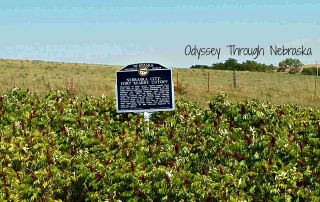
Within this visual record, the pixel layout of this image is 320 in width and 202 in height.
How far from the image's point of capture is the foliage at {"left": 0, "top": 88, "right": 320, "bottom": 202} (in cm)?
362

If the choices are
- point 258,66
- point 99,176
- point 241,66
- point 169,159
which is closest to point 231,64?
point 241,66

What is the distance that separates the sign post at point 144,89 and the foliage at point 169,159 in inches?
35.9

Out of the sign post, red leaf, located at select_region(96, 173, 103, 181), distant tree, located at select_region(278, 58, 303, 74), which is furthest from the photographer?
distant tree, located at select_region(278, 58, 303, 74)

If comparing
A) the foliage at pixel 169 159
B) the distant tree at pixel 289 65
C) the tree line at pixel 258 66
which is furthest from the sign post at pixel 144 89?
the distant tree at pixel 289 65

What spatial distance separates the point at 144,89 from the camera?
723 cm

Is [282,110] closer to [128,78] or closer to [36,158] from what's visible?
[128,78]

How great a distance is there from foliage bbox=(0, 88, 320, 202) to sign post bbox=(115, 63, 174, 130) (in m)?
0.91

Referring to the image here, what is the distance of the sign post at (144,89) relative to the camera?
7129 mm

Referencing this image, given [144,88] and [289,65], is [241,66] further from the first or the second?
[144,88]

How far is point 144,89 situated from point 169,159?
3107 mm

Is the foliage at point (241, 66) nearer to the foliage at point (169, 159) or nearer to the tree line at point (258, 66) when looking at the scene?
the tree line at point (258, 66)

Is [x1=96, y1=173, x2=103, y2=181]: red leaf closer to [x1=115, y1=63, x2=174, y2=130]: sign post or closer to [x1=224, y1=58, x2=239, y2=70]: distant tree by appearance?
[x1=115, y1=63, x2=174, y2=130]: sign post

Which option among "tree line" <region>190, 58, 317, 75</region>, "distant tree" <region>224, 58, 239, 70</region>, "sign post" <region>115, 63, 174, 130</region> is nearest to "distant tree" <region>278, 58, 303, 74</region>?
"tree line" <region>190, 58, 317, 75</region>

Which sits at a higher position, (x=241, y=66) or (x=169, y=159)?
(x=241, y=66)
